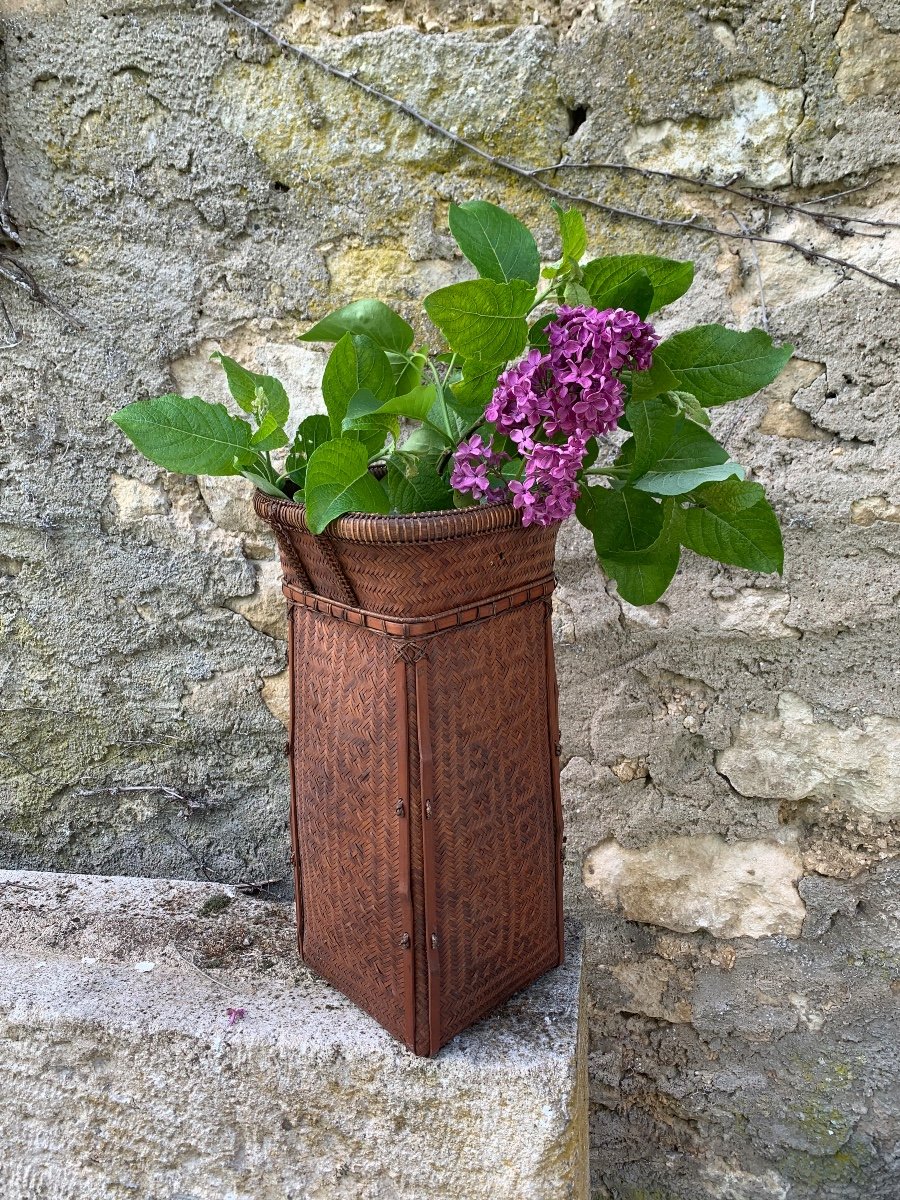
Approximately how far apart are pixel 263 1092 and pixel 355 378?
83 centimetres

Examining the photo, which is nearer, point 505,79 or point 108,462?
point 505,79

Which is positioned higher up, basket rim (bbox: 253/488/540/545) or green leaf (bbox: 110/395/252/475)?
green leaf (bbox: 110/395/252/475)

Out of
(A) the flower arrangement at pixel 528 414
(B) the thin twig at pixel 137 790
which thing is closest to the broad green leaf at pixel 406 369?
(A) the flower arrangement at pixel 528 414

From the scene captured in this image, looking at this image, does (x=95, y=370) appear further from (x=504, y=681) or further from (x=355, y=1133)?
(x=355, y=1133)

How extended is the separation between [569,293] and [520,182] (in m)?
0.42

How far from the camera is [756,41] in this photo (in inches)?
41.1

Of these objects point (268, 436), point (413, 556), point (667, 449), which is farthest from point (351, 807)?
point (667, 449)

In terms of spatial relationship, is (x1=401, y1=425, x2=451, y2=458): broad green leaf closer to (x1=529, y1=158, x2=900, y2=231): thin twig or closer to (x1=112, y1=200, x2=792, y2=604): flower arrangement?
(x1=112, y1=200, x2=792, y2=604): flower arrangement

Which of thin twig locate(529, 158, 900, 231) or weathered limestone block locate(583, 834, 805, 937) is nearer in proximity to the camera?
thin twig locate(529, 158, 900, 231)

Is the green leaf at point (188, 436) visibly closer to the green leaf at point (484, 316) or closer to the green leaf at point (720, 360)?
the green leaf at point (484, 316)

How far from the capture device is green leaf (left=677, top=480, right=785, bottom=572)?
35.8 inches

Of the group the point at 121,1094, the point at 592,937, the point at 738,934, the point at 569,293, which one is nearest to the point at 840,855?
the point at 738,934

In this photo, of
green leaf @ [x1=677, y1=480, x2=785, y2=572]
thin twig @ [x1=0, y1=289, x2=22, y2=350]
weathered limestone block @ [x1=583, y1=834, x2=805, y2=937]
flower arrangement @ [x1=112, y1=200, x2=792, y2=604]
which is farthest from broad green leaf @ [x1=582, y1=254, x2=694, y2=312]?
thin twig @ [x1=0, y1=289, x2=22, y2=350]

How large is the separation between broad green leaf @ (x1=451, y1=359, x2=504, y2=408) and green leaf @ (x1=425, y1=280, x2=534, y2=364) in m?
0.01
